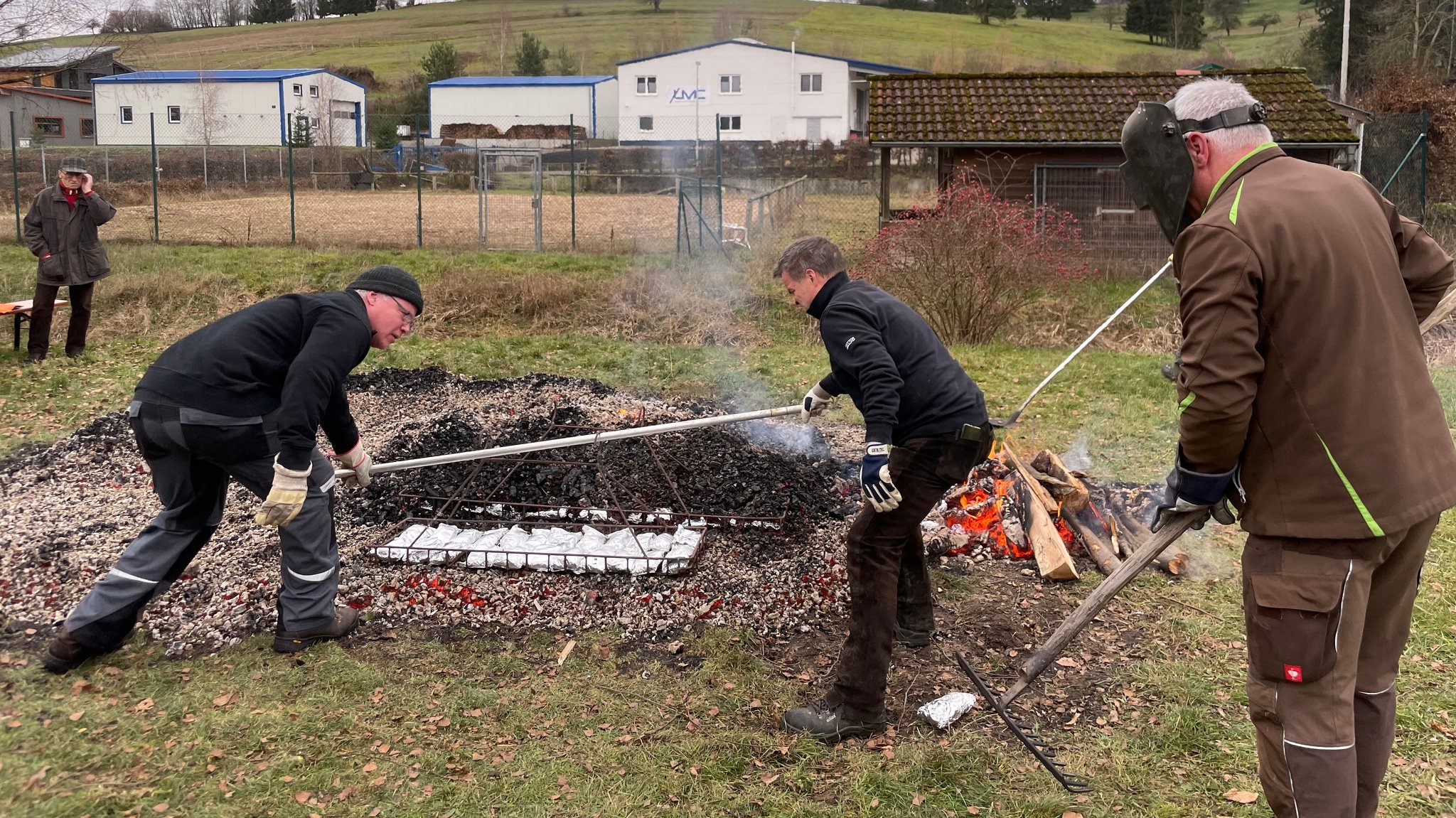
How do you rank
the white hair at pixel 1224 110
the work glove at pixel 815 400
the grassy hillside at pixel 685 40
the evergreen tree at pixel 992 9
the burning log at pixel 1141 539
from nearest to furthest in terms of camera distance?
the white hair at pixel 1224 110
the work glove at pixel 815 400
the burning log at pixel 1141 539
the grassy hillside at pixel 685 40
the evergreen tree at pixel 992 9

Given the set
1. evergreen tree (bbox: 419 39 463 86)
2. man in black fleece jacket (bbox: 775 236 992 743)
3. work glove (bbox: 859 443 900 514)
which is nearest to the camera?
work glove (bbox: 859 443 900 514)

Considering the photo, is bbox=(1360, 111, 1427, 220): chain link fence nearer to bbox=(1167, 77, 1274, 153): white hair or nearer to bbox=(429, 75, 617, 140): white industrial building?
bbox=(1167, 77, 1274, 153): white hair

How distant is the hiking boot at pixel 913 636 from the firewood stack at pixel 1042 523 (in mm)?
1073

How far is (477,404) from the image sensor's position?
28.4ft

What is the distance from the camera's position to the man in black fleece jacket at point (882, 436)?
13.4 ft

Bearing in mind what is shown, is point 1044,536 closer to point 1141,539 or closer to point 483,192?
point 1141,539

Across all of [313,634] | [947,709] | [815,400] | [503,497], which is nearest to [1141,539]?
[815,400]

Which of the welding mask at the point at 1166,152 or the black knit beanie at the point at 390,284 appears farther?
the black knit beanie at the point at 390,284

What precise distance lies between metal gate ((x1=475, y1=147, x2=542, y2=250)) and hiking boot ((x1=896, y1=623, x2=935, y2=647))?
14021 mm

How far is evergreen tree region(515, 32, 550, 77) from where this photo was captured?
5578 cm

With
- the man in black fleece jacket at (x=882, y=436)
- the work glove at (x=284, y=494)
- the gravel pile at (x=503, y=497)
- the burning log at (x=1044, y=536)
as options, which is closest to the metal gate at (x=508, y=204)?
the gravel pile at (x=503, y=497)

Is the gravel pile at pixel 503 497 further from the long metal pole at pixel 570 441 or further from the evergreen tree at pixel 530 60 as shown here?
the evergreen tree at pixel 530 60

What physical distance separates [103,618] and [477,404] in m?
4.20

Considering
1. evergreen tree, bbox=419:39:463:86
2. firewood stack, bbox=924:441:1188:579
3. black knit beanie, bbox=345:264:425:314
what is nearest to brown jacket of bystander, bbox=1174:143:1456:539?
firewood stack, bbox=924:441:1188:579
